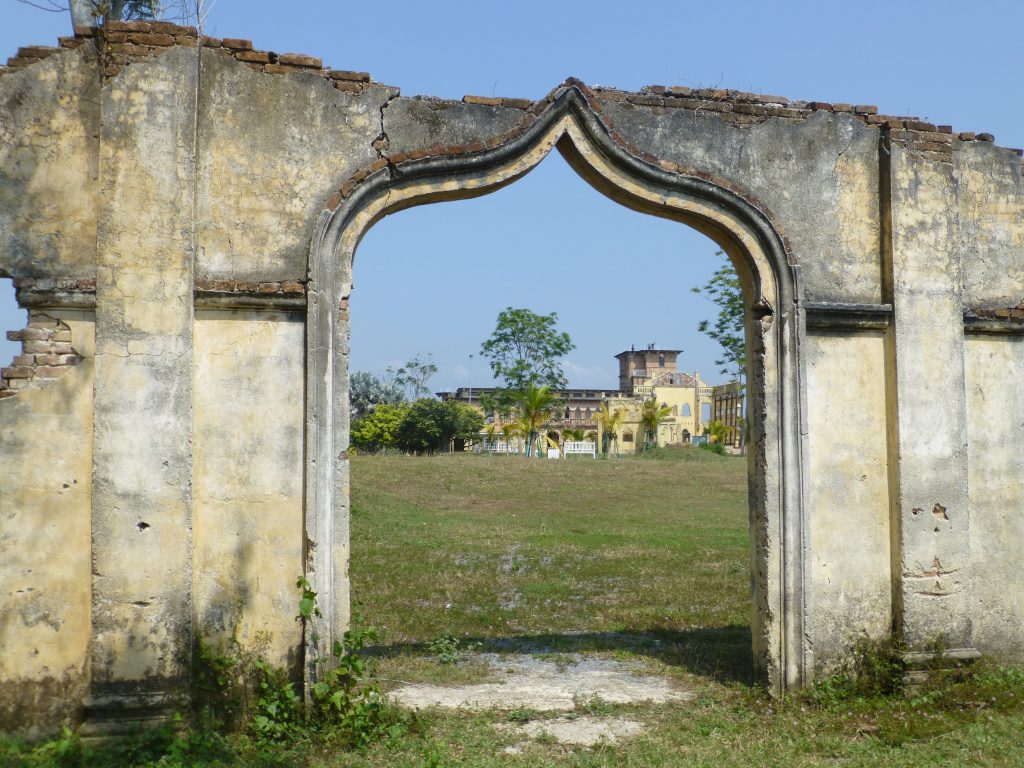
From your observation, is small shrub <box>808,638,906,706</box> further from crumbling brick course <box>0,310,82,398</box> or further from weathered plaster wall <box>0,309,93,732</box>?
crumbling brick course <box>0,310,82,398</box>

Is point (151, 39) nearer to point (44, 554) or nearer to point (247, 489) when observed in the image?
point (247, 489)

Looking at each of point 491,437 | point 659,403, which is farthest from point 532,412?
point 659,403

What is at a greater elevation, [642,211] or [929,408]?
[642,211]

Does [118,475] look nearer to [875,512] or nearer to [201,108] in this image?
[201,108]

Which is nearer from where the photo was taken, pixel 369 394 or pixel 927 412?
pixel 927 412

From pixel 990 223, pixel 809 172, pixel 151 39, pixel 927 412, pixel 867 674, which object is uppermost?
pixel 151 39

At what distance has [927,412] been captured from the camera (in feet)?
18.7

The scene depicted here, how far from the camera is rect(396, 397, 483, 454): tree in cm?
3781

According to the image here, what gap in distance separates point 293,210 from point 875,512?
403 cm

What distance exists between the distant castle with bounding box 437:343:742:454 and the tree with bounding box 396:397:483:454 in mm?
12295

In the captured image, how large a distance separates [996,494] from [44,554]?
576cm

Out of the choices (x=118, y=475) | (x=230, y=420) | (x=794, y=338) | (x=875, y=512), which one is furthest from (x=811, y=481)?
(x=118, y=475)

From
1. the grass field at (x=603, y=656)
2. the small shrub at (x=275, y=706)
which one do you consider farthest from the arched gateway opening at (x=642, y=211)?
the grass field at (x=603, y=656)

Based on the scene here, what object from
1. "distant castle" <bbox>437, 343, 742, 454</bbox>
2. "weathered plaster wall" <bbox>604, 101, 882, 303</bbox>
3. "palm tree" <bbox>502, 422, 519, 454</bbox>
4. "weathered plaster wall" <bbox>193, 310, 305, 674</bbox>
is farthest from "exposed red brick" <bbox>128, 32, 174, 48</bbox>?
"distant castle" <bbox>437, 343, 742, 454</bbox>
